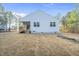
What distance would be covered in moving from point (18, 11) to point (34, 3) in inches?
10.1

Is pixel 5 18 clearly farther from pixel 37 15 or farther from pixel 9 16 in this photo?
pixel 37 15

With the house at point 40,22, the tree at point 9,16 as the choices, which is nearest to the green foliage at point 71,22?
the house at point 40,22

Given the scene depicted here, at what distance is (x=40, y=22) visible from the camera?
1513cm

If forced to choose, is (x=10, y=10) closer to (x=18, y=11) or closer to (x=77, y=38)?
(x=18, y=11)

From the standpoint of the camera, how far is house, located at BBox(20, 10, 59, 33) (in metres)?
15.1

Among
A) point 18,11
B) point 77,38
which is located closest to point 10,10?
point 18,11

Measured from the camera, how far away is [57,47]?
15.1 metres

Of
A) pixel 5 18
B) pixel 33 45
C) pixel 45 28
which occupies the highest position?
pixel 5 18

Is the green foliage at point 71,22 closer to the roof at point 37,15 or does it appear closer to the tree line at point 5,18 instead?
the roof at point 37,15

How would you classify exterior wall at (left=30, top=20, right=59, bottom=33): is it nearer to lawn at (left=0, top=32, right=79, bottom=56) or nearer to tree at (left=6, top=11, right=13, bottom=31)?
lawn at (left=0, top=32, right=79, bottom=56)

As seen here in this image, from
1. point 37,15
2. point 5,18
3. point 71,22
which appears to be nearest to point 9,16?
point 5,18

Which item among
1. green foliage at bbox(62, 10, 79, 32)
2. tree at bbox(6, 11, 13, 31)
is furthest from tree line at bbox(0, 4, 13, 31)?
green foliage at bbox(62, 10, 79, 32)

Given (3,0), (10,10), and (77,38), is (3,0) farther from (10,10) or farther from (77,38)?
(77,38)

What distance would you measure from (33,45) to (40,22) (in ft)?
1.13
